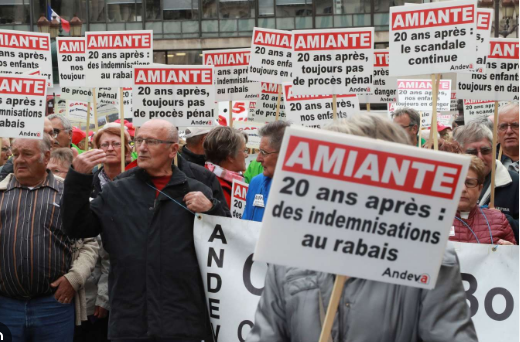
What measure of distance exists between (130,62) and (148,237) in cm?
460

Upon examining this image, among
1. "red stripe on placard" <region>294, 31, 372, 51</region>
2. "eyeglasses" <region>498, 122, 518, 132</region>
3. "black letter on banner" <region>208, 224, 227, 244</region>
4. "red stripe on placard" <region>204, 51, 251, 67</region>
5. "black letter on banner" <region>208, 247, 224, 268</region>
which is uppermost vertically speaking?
"red stripe on placard" <region>294, 31, 372, 51</region>

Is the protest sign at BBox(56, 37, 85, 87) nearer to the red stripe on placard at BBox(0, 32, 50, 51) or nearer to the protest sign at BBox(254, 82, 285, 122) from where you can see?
the red stripe on placard at BBox(0, 32, 50, 51)

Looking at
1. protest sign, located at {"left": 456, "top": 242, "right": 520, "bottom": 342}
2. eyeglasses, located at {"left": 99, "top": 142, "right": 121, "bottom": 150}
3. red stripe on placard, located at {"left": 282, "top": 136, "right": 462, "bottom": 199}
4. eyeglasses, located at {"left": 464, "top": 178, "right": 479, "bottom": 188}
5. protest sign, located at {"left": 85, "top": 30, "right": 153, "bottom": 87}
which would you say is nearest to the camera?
red stripe on placard, located at {"left": 282, "top": 136, "right": 462, "bottom": 199}

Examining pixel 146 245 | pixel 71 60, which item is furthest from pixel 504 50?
pixel 71 60

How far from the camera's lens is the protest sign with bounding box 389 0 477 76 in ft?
23.0

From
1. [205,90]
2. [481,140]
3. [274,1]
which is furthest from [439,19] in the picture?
[274,1]

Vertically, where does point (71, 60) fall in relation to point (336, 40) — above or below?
below

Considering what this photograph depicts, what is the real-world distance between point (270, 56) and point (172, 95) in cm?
365

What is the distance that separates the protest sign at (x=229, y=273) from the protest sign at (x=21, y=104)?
2.27m

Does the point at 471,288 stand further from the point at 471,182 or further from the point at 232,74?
the point at 232,74

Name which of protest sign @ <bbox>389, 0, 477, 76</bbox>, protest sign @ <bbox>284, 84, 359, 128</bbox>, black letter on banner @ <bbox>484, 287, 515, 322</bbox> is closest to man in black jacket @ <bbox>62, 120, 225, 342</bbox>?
black letter on banner @ <bbox>484, 287, 515, 322</bbox>

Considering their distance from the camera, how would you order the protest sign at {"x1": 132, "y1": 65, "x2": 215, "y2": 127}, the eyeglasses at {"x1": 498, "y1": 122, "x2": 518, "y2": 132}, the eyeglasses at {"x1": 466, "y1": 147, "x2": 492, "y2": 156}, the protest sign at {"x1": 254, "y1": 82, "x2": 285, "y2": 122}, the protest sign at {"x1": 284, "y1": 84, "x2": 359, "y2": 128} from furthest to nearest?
the protest sign at {"x1": 254, "y1": 82, "x2": 285, "y2": 122} < the protest sign at {"x1": 284, "y1": 84, "x2": 359, "y2": 128} < the protest sign at {"x1": 132, "y1": 65, "x2": 215, "y2": 127} < the eyeglasses at {"x1": 498, "y1": 122, "x2": 518, "y2": 132} < the eyeglasses at {"x1": 466, "y1": 147, "x2": 492, "y2": 156}

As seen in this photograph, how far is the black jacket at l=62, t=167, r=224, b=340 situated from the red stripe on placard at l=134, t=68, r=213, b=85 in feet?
8.35

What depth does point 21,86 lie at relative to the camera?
7.10 meters
